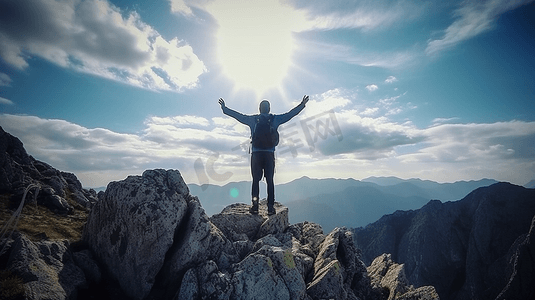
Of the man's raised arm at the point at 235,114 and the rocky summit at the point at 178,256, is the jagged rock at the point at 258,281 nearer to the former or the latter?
the rocky summit at the point at 178,256

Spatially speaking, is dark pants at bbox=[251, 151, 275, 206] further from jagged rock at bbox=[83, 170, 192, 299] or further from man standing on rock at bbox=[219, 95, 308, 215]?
jagged rock at bbox=[83, 170, 192, 299]

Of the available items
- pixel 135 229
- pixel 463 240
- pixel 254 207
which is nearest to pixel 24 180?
pixel 135 229

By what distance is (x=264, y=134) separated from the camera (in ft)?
49.3

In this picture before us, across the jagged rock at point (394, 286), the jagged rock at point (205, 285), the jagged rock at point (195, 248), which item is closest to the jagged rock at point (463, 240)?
the jagged rock at point (394, 286)

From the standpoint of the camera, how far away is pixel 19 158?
21.9m

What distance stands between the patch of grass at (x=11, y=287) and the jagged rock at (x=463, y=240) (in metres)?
113

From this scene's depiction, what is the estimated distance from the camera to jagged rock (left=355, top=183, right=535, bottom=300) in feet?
286

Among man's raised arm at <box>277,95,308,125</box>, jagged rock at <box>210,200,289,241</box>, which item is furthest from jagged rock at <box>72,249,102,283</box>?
man's raised arm at <box>277,95,308,125</box>

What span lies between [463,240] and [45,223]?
474 feet

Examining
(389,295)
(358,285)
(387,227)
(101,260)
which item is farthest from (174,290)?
(387,227)

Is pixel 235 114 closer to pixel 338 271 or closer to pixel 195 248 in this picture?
pixel 195 248

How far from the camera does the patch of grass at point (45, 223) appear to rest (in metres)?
10.5

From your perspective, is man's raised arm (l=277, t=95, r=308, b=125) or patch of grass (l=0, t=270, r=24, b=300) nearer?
patch of grass (l=0, t=270, r=24, b=300)

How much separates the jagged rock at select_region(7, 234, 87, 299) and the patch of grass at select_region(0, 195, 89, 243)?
2.42 m
